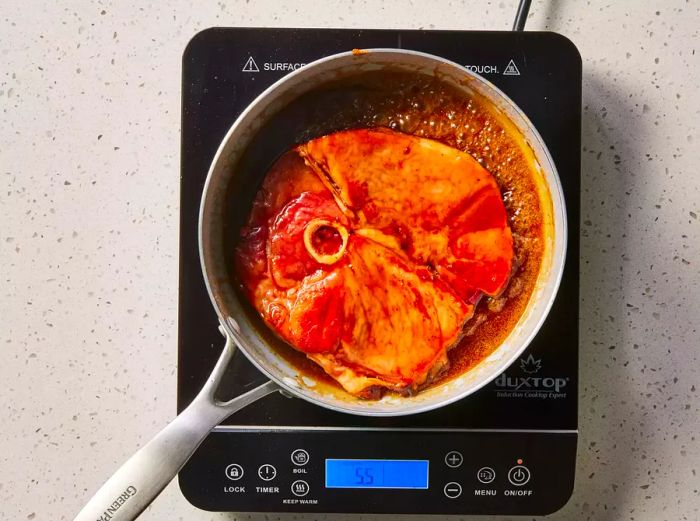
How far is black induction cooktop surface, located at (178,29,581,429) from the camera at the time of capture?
0.78 metres

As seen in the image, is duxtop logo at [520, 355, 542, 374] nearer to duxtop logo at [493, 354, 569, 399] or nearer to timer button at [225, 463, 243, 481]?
duxtop logo at [493, 354, 569, 399]

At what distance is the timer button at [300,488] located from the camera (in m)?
0.78

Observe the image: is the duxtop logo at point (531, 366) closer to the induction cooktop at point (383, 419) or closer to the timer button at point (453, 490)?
the induction cooktop at point (383, 419)

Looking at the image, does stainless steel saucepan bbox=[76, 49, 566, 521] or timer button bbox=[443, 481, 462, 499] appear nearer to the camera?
stainless steel saucepan bbox=[76, 49, 566, 521]

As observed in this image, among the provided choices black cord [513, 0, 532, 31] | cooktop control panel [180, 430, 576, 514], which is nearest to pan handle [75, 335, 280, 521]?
cooktop control panel [180, 430, 576, 514]

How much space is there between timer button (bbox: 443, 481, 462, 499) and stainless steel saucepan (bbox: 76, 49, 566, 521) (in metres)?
0.13

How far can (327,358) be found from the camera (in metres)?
0.73

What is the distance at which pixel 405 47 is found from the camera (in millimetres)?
780

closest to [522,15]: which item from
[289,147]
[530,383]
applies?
[289,147]

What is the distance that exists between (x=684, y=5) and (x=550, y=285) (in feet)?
1.35

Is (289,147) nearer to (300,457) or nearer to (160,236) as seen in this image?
(160,236)

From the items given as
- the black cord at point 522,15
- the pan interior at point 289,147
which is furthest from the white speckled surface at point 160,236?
the pan interior at point 289,147

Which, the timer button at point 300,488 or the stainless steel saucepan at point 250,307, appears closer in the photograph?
the stainless steel saucepan at point 250,307

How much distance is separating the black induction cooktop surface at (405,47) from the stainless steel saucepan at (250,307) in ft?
0.21
